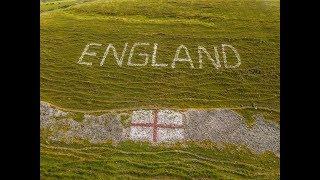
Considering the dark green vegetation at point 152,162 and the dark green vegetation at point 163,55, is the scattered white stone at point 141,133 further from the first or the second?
the dark green vegetation at point 163,55

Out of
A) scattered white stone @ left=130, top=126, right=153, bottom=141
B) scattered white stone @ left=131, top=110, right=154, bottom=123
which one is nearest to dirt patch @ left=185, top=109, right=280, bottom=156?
scattered white stone @ left=130, top=126, right=153, bottom=141

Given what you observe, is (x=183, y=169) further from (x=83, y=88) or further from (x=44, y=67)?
(x=44, y=67)

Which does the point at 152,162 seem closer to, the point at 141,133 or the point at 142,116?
the point at 141,133

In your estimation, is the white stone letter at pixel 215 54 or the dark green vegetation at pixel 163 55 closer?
the dark green vegetation at pixel 163 55

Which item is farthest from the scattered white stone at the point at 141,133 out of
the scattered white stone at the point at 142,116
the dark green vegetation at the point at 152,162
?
the scattered white stone at the point at 142,116

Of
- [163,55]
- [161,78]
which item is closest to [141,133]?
[161,78]

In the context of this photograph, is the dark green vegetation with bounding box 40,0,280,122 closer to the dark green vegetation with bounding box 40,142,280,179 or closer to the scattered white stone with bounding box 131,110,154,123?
the scattered white stone with bounding box 131,110,154,123
